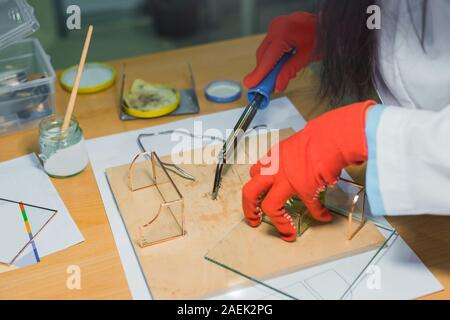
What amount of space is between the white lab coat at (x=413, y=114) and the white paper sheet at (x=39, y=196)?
1.36ft

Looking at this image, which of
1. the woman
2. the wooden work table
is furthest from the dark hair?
the wooden work table

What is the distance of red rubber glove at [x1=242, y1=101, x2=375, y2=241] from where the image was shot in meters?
0.68

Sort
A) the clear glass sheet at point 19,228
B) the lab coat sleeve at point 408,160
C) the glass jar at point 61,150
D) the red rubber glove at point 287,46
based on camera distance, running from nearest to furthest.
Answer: the lab coat sleeve at point 408,160 < the clear glass sheet at point 19,228 < the glass jar at point 61,150 < the red rubber glove at point 287,46

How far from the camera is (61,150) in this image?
85 centimetres

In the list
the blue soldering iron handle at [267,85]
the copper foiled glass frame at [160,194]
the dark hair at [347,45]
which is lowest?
the copper foiled glass frame at [160,194]

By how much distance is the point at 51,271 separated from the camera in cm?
72

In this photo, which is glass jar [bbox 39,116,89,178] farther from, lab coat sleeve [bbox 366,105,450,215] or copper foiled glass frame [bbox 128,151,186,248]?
lab coat sleeve [bbox 366,105,450,215]

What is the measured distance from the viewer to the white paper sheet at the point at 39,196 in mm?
760

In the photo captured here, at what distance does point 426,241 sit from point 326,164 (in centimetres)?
19

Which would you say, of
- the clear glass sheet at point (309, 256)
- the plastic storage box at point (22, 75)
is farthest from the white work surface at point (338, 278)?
the plastic storage box at point (22, 75)

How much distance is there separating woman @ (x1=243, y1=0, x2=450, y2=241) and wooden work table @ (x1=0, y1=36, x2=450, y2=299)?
11cm

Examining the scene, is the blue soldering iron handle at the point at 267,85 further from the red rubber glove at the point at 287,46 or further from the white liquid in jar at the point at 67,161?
the white liquid in jar at the point at 67,161
